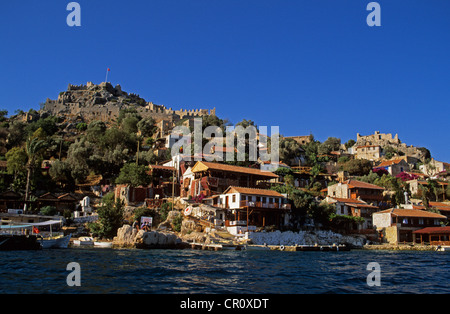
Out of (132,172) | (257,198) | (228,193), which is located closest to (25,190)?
(132,172)

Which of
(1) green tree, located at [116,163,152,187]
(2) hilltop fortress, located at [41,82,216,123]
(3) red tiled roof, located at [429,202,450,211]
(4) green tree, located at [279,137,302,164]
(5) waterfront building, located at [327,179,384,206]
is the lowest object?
(3) red tiled roof, located at [429,202,450,211]

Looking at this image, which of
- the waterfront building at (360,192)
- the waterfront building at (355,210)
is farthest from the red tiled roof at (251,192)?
the waterfront building at (360,192)

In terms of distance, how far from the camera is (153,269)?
18922mm

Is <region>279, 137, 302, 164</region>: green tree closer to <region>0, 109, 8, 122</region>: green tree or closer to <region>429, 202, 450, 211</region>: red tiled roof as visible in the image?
<region>429, 202, 450, 211</region>: red tiled roof

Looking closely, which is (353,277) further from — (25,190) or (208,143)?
(208,143)

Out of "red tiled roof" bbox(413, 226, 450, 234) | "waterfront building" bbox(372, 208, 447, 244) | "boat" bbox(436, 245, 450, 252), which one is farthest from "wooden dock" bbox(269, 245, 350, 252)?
"red tiled roof" bbox(413, 226, 450, 234)

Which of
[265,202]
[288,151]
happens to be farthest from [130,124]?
[265,202]

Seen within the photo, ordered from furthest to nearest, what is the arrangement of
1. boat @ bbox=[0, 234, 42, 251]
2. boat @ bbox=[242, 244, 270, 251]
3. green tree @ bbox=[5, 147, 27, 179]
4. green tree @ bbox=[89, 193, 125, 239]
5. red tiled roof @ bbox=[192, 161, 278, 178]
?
green tree @ bbox=[5, 147, 27, 179], red tiled roof @ bbox=[192, 161, 278, 178], green tree @ bbox=[89, 193, 125, 239], boat @ bbox=[242, 244, 270, 251], boat @ bbox=[0, 234, 42, 251]

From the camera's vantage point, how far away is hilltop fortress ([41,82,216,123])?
333 feet

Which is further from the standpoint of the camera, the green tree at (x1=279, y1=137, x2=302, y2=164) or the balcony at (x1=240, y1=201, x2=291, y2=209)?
the green tree at (x1=279, y1=137, x2=302, y2=164)

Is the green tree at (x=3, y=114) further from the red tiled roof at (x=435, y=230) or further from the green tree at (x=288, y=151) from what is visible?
the red tiled roof at (x=435, y=230)

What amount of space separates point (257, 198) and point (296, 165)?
117ft

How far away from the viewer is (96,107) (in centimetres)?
10531

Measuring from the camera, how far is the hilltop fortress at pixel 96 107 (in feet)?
333
